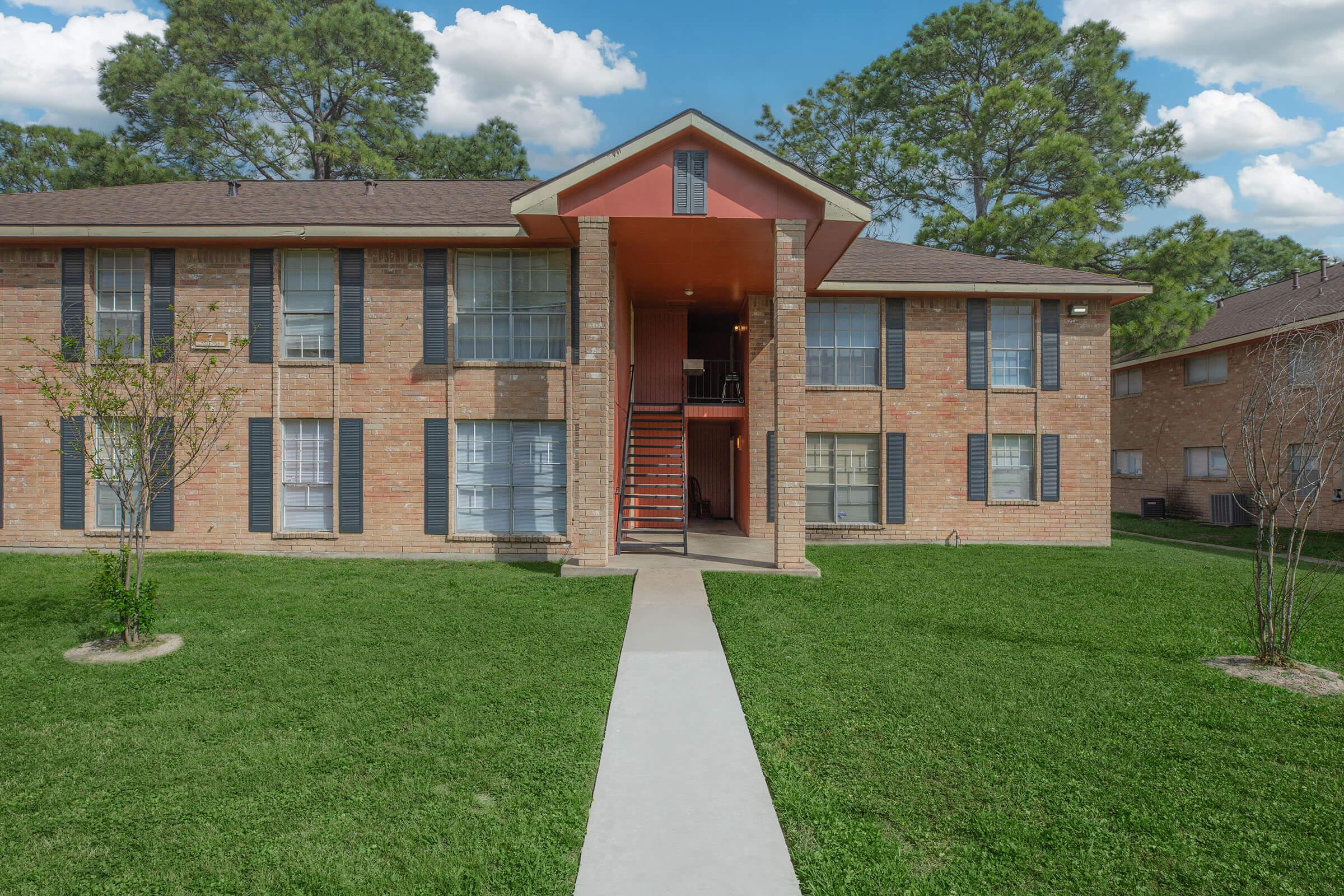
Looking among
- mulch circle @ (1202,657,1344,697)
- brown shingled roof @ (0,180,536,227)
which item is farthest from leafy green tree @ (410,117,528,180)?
mulch circle @ (1202,657,1344,697)

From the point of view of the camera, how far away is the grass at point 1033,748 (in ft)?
10.3

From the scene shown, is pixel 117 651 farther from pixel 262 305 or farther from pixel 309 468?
pixel 262 305

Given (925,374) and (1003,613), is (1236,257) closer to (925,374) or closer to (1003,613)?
(925,374)

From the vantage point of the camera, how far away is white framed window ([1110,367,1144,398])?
22.7 meters

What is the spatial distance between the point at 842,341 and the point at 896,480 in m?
2.94

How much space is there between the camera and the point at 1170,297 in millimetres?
19172

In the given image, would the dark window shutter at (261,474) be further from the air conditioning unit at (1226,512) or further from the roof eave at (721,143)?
the air conditioning unit at (1226,512)

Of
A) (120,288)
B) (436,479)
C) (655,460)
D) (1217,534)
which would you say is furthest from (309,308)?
(1217,534)

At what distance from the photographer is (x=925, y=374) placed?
1360 centimetres

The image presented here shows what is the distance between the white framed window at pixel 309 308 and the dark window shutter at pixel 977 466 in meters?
11.9

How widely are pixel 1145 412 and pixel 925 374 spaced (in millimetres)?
13475

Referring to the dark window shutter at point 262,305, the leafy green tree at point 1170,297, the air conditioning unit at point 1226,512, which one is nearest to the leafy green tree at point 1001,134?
the leafy green tree at point 1170,297

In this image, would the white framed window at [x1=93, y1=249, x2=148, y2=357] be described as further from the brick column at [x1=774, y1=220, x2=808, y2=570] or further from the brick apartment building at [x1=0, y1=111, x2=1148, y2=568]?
the brick column at [x1=774, y1=220, x2=808, y2=570]

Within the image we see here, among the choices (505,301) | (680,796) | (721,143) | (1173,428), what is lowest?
(680,796)
